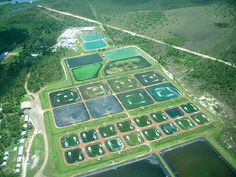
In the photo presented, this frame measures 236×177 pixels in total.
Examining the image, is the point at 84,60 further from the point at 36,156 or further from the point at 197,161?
the point at 197,161

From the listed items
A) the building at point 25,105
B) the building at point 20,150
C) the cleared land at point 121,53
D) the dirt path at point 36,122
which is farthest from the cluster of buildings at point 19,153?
the cleared land at point 121,53

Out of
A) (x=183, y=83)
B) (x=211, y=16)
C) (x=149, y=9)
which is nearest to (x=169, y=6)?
(x=149, y=9)

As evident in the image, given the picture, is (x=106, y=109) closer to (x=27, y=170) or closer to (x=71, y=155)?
(x=71, y=155)

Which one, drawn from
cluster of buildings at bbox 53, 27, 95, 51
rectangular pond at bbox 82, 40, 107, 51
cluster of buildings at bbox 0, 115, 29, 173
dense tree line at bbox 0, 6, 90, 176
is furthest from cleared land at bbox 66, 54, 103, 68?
cluster of buildings at bbox 0, 115, 29, 173

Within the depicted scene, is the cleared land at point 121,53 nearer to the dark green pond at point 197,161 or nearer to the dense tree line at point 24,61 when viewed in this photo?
the dense tree line at point 24,61

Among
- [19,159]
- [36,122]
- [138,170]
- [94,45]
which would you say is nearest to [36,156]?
[19,159]

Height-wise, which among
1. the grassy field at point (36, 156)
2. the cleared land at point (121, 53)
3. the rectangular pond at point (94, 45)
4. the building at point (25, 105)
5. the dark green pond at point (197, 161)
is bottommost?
the dark green pond at point (197, 161)

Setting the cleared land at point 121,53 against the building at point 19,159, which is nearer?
the building at point 19,159
